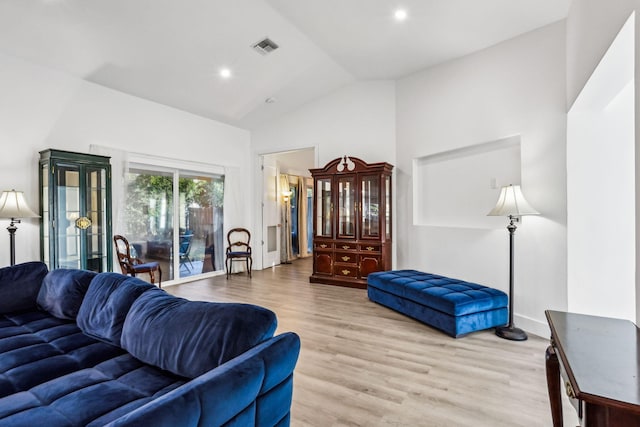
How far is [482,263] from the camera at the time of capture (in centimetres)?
404

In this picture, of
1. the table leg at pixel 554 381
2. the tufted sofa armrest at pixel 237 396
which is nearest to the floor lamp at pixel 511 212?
the table leg at pixel 554 381

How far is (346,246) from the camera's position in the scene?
5496mm

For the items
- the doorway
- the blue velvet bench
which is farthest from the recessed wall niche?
the doorway

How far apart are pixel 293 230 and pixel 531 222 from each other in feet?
20.4

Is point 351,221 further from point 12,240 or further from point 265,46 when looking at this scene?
point 12,240

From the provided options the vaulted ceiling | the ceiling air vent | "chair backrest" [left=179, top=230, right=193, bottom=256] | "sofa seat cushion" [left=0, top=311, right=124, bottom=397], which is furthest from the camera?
"chair backrest" [left=179, top=230, right=193, bottom=256]

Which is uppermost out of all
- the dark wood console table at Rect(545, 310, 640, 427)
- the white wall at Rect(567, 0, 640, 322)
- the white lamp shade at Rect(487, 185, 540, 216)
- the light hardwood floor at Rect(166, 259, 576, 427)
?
→ the white wall at Rect(567, 0, 640, 322)

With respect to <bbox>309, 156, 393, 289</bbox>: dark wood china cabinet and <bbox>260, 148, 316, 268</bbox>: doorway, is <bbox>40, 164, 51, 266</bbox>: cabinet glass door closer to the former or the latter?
<bbox>309, 156, 393, 289</bbox>: dark wood china cabinet

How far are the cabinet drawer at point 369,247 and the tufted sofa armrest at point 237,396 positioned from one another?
379 cm

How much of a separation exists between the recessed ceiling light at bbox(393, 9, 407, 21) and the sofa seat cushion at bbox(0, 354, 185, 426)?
3.82m

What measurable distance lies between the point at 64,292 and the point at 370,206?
4.01m

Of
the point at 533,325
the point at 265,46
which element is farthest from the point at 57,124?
the point at 533,325

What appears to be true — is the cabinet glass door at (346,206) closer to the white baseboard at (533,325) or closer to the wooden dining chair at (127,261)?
the white baseboard at (533,325)

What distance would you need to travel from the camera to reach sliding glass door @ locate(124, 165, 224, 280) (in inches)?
204
